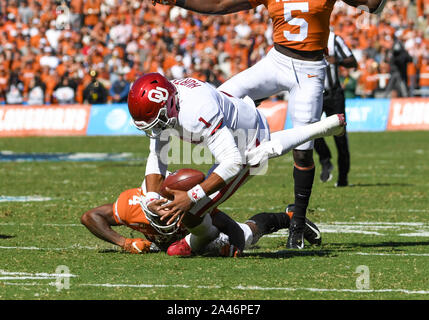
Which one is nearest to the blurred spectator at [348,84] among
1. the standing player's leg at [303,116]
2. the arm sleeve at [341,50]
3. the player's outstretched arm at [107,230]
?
the arm sleeve at [341,50]

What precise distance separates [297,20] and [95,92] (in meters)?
15.6

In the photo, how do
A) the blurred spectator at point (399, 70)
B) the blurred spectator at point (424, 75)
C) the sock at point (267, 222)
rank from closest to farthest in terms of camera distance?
the sock at point (267, 222), the blurred spectator at point (399, 70), the blurred spectator at point (424, 75)

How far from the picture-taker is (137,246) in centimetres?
627

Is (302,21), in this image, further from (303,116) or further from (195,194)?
(195,194)

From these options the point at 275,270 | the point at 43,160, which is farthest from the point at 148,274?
the point at 43,160

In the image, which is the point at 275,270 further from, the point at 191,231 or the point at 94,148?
the point at 94,148

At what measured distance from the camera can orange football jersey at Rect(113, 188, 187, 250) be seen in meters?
6.23

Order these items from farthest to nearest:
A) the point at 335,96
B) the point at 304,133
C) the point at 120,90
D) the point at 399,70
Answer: the point at 120,90 < the point at 399,70 < the point at 335,96 < the point at 304,133

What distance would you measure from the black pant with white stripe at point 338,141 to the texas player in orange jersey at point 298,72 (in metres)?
3.85

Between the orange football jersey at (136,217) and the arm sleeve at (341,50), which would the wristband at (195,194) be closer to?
the orange football jersey at (136,217)

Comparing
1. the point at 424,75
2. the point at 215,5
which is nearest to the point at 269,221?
the point at 215,5

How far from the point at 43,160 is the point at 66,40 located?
→ 1090cm

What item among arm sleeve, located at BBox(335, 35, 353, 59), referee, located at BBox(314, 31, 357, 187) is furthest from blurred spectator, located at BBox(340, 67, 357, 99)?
arm sleeve, located at BBox(335, 35, 353, 59)

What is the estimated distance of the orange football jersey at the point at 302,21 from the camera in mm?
6645
